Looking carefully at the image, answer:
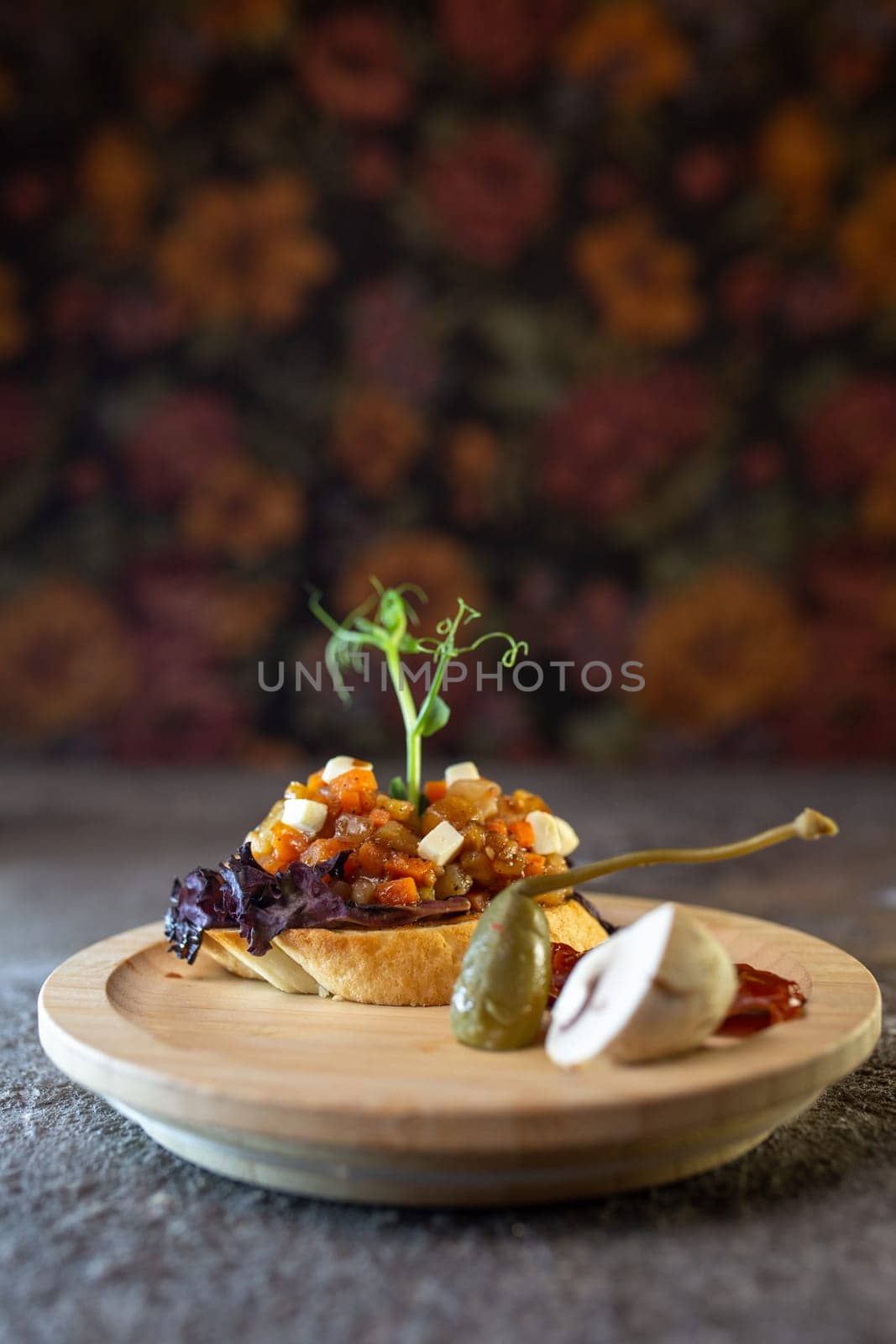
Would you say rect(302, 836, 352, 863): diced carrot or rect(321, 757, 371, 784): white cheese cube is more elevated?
rect(321, 757, 371, 784): white cheese cube

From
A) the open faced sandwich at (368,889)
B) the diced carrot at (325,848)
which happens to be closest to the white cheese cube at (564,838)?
the open faced sandwich at (368,889)

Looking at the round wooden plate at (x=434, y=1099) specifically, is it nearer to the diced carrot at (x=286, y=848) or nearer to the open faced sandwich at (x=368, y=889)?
the open faced sandwich at (x=368, y=889)

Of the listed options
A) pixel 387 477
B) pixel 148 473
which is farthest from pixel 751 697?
pixel 148 473

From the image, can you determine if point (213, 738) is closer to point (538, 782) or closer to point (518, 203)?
point (538, 782)

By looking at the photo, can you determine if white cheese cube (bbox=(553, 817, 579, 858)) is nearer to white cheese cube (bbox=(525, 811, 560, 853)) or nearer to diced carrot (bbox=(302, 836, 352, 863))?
white cheese cube (bbox=(525, 811, 560, 853))

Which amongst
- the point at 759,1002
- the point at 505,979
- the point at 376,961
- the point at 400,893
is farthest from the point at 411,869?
the point at 759,1002

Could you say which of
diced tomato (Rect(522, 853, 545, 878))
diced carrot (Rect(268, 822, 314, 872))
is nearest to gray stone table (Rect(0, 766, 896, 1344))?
diced carrot (Rect(268, 822, 314, 872))

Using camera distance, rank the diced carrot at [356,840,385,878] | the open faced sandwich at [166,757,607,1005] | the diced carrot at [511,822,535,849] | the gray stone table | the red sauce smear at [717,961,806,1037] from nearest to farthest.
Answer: the gray stone table < the red sauce smear at [717,961,806,1037] < the open faced sandwich at [166,757,607,1005] < the diced carrot at [356,840,385,878] < the diced carrot at [511,822,535,849]
